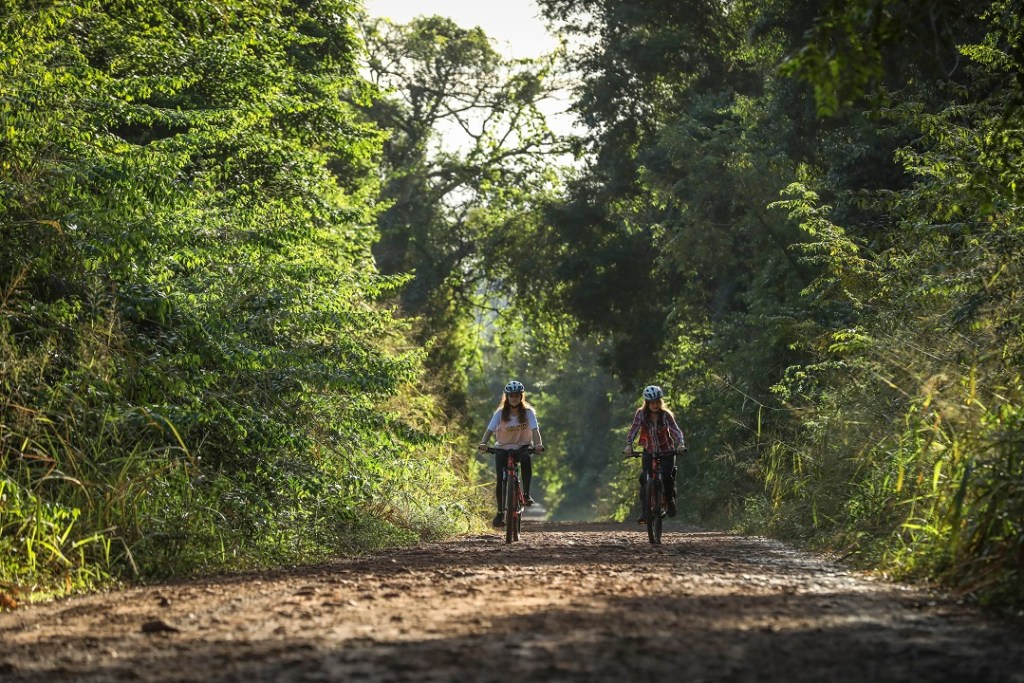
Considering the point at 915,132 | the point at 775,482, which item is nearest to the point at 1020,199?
the point at 775,482

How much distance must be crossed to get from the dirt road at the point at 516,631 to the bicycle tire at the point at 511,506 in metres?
5.28

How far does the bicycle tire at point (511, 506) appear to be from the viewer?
54.7 ft

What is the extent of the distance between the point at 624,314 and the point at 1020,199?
94.4 ft

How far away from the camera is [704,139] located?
114 feet

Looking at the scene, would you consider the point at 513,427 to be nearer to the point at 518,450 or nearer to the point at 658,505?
the point at 518,450

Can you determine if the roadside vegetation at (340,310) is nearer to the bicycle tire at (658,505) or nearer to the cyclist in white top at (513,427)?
the cyclist in white top at (513,427)

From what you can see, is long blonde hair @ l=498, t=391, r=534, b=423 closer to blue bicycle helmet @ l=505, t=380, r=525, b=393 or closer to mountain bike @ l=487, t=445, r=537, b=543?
blue bicycle helmet @ l=505, t=380, r=525, b=393

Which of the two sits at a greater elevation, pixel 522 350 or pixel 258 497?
pixel 522 350

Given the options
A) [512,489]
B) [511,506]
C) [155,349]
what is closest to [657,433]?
[512,489]

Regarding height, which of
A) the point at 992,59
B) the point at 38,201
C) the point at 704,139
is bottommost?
the point at 38,201

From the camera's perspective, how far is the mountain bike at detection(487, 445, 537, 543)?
54.3 ft

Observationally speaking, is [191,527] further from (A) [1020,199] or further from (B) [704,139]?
(B) [704,139]

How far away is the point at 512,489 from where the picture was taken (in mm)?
16703

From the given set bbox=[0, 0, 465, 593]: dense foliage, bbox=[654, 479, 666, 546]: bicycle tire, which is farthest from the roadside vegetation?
bbox=[654, 479, 666, 546]: bicycle tire
